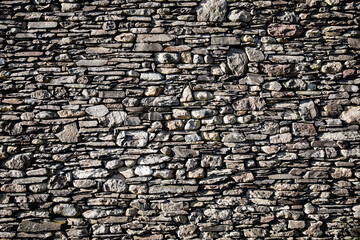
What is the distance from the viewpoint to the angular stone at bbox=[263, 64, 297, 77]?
2.88m

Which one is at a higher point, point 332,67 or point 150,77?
point 150,77

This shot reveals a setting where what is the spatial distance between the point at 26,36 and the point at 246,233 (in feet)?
10.7

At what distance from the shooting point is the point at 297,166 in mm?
2848

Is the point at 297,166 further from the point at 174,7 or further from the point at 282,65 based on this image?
the point at 174,7

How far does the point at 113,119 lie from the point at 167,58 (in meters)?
0.90

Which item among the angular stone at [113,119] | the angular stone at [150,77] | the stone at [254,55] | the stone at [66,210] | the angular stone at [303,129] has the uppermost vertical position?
the stone at [254,55]

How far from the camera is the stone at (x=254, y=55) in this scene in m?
2.89

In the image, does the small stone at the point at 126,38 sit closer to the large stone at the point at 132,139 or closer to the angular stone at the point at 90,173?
the large stone at the point at 132,139

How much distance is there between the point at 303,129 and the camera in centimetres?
286

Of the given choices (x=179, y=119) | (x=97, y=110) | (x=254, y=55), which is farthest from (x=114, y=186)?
(x=254, y=55)

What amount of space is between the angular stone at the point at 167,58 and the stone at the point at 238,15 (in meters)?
0.75

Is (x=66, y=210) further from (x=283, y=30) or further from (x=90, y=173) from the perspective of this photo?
(x=283, y=30)

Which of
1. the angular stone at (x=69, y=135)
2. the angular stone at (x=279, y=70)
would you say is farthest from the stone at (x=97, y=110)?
the angular stone at (x=279, y=70)

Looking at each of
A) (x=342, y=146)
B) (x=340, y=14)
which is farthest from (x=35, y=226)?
(x=340, y=14)
